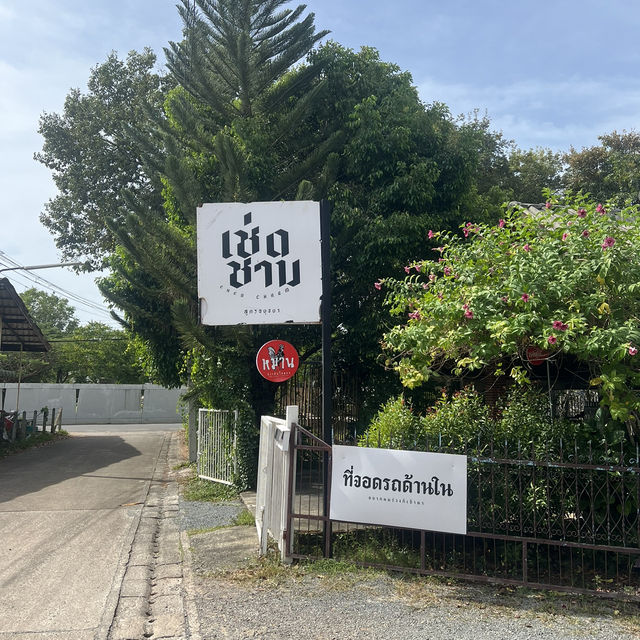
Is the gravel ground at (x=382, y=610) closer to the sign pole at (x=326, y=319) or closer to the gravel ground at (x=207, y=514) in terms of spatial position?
the sign pole at (x=326, y=319)

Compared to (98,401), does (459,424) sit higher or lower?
higher

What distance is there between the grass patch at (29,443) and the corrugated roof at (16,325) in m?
3.39

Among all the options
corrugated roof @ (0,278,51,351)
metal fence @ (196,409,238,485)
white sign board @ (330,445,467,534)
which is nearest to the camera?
white sign board @ (330,445,467,534)

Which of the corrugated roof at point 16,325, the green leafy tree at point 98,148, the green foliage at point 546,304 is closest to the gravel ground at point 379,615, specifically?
the green foliage at point 546,304

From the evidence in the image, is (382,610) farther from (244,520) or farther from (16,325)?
(16,325)

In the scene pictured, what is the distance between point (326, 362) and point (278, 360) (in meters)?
1.68

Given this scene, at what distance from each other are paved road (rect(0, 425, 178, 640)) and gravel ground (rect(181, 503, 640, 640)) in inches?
37.6

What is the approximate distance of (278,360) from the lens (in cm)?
886

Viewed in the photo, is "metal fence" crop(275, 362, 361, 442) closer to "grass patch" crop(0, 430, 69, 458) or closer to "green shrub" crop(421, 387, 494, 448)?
"green shrub" crop(421, 387, 494, 448)

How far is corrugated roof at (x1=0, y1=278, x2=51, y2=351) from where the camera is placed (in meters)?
18.6

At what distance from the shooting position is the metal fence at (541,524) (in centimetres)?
584

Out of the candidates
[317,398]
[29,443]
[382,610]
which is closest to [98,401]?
[29,443]

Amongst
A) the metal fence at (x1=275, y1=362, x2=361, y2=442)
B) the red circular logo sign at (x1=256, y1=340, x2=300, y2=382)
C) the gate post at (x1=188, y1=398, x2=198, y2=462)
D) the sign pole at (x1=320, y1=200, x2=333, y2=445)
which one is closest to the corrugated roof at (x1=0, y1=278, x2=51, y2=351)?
the gate post at (x1=188, y1=398, x2=198, y2=462)

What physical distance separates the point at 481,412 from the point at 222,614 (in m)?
3.22
